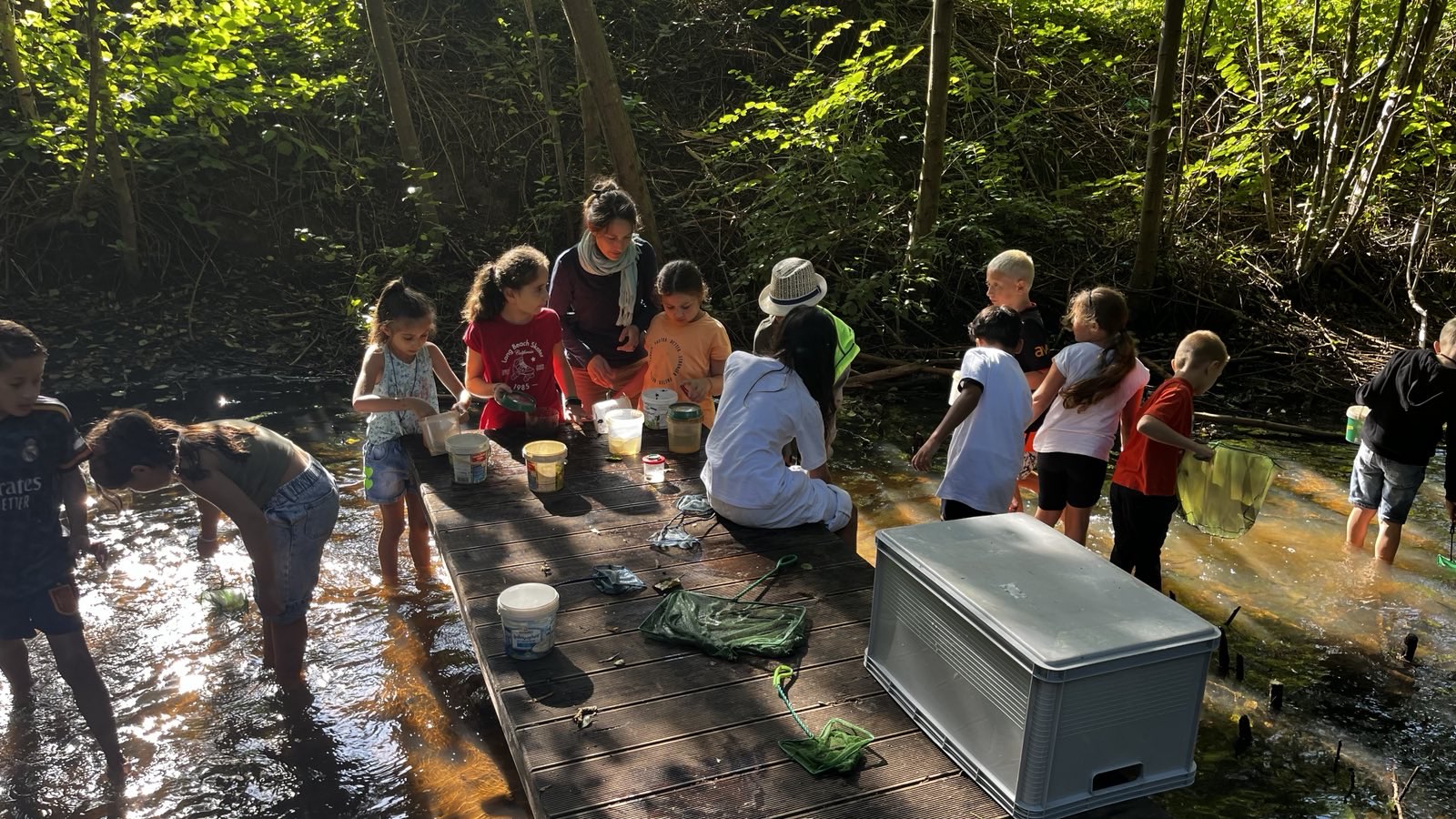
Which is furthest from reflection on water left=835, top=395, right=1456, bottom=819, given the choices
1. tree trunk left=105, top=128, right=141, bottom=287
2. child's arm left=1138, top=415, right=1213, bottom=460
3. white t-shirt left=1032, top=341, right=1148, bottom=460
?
tree trunk left=105, top=128, right=141, bottom=287

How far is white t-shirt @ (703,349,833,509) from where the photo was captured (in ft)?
12.1

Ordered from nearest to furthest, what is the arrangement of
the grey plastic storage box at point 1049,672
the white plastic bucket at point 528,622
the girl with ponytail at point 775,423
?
1. the grey plastic storage box at point 1049,672
2. the white plastic bucket at point 528,622
3. the girl with ponytail at point 775,423

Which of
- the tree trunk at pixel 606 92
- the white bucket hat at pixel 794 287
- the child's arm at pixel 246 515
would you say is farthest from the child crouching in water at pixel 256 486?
the tree trunk at pixel 606 92

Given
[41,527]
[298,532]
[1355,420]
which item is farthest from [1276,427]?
[41,527]

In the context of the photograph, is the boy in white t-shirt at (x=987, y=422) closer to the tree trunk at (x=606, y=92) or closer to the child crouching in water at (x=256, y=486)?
the child crouching in water at (x=256, y=486)

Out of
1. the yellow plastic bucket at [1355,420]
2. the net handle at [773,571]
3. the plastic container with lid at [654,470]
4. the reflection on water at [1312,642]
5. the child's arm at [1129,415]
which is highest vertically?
the child's arm at [1129,415]

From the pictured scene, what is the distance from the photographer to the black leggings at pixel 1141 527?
4.29 m

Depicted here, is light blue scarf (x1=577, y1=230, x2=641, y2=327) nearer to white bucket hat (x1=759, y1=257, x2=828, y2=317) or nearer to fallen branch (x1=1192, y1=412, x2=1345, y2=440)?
white bucket hat (x1=759, y1=257, x2=828, y2=317)

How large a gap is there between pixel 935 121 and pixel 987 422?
433 centimetres

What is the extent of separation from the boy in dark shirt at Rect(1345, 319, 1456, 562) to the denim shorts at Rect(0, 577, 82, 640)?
19.8 feet

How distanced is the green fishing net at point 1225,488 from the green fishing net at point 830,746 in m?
2.58

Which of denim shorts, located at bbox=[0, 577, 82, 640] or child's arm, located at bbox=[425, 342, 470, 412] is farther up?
child's arm, located at bbox=[425, 342, 470, 412]

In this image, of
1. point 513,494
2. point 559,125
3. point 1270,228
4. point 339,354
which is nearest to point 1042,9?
point 1270,228

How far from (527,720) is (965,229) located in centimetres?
668
